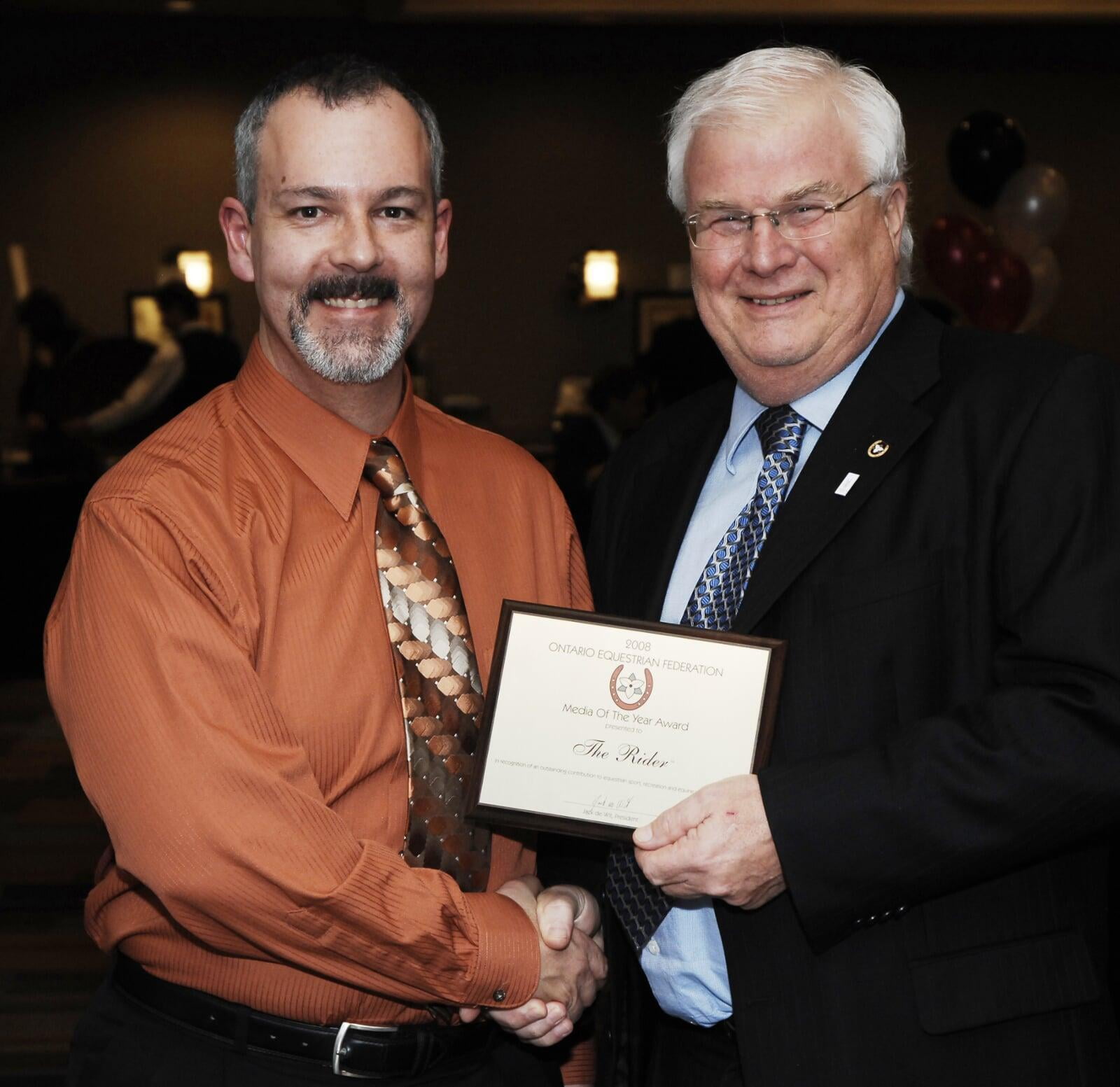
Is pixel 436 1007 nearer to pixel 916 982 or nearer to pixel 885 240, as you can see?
pixel 916 982

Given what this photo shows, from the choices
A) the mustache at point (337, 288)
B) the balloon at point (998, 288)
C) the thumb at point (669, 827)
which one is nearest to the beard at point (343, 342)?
the mustache at point (337, 288)

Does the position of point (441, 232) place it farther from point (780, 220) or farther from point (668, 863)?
point (668, 863)

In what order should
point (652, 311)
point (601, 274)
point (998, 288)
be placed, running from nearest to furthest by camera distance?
point (998, 288)
point (601, 274)
point (652, 311)

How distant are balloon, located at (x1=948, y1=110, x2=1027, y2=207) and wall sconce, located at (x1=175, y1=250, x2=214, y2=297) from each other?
5.19m

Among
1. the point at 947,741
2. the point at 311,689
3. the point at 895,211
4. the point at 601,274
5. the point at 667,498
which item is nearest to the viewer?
the point at 947,741

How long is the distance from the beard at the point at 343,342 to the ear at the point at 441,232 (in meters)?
0.15

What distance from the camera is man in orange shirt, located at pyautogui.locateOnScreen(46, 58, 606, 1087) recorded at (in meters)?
1.58

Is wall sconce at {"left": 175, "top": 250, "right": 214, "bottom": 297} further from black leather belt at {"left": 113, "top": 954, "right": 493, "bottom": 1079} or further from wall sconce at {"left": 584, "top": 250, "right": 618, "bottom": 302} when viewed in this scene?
black leather belt at {"left": 113, "top": 954, "right": 493, "bottom": 1079}

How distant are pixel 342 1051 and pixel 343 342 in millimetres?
892

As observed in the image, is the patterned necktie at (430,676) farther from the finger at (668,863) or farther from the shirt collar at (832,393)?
the shirt collar at (832,393)

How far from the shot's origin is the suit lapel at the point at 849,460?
1688 millimetres

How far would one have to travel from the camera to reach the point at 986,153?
658 cm

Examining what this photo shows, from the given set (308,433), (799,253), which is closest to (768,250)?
(799,253)

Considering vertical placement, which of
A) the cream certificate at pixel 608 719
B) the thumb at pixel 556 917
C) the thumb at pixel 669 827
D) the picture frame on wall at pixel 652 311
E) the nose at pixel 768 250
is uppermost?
the nose at pixel 768 250
